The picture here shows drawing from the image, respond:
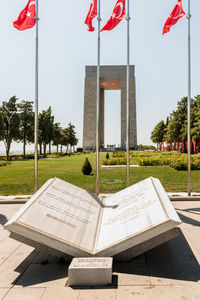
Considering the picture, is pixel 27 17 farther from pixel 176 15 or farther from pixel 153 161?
pixel 153 161

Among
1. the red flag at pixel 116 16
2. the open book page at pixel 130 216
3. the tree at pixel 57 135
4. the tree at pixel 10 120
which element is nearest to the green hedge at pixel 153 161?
the red flag at pixel 116 16

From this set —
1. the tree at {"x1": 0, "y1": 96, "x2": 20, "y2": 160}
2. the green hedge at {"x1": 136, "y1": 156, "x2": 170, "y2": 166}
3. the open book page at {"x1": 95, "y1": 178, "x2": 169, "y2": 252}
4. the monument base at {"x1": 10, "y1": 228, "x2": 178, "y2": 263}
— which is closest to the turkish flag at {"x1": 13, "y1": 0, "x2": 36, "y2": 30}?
the open book page at {"x1": 95, "y1": 178, "x2": 169, "y2": 252}

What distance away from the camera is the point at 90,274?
12.0 ft

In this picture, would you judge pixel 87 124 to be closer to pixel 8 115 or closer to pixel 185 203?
pixel 8 115

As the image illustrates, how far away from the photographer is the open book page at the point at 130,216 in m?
4.16

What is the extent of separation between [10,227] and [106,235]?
1759 millimetres

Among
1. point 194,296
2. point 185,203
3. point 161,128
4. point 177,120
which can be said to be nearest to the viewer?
point 194,296

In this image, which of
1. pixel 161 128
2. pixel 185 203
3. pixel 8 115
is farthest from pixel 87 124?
pixel 185 203

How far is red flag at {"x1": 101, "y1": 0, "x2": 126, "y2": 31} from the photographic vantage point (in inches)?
361

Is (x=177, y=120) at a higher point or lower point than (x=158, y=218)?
higher

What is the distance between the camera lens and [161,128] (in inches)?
3039

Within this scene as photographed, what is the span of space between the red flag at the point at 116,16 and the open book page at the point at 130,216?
640 centimetres

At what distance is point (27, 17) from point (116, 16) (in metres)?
3.40

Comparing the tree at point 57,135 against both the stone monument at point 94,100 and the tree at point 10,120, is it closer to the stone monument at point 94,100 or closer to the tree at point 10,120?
the stone monument at point 94,100
